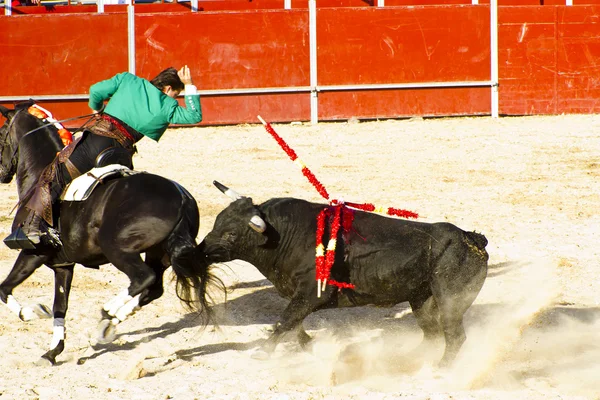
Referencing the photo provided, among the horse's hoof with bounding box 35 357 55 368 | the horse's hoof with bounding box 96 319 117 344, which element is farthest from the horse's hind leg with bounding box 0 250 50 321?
the horse's hoof with bounding box 96 319 117 344

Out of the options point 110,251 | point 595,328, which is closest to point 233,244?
point 110,251

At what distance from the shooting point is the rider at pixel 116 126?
527cm

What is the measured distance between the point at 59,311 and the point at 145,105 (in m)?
1.29

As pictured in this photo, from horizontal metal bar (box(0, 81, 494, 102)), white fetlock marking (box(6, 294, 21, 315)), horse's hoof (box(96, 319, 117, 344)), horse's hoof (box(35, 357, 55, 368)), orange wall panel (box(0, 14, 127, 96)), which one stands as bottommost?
horse's hoof (box(35, 357, 55, 368))

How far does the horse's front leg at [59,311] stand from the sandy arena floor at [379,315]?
9 cm

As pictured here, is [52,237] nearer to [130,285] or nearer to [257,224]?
[130,285]

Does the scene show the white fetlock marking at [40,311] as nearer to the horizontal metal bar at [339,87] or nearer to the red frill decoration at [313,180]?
the red frill decoration at [313,180]

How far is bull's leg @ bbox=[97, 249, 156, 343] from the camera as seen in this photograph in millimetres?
4945

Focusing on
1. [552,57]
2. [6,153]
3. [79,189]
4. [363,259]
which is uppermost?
[552,57]

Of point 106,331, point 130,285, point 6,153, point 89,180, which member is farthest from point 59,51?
point 130,285

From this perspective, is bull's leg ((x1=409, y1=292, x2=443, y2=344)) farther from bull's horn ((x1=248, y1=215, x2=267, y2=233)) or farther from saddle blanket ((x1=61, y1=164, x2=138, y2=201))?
saddle blanket ((x1=61, y1=164, x2=138, y2=201))

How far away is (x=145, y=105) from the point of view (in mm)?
5484

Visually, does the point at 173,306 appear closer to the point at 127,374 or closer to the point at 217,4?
the point at 127,374

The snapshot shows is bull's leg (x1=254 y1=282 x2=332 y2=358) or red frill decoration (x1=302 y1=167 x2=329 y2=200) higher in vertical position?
red frill decoration (x1=302 y1=167 x2=329 y2=200)
